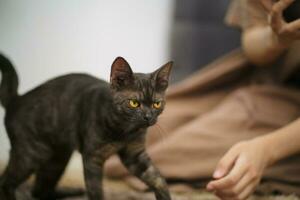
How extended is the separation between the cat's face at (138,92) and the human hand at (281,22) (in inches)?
9.1

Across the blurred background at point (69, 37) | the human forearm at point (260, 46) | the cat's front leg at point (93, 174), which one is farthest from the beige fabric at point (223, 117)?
the cat's front leg at point (93, 174)

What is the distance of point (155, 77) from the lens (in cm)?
82

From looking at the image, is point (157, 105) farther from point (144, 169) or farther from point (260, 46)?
point (260, 46)

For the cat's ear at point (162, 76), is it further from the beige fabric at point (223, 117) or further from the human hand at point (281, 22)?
the beige fabric at point (223, 117)

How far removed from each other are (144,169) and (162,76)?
0.69 ft

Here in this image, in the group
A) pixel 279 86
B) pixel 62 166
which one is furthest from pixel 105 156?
pixel 279 86

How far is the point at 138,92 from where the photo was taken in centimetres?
81

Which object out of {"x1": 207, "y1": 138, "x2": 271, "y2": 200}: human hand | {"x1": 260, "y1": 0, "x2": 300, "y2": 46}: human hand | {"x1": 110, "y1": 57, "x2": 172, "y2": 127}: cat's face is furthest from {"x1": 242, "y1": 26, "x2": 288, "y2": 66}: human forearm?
{"x1": 110, "y1": 57, "x2": 172, "y2": 127}: cat's face

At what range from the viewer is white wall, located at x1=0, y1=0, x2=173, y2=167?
3.85 ft

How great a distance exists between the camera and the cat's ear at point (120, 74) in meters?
0.79

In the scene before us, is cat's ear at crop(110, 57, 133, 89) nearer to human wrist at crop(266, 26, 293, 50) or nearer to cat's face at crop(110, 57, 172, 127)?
cat's face at crop(110, 57, 172, 127)

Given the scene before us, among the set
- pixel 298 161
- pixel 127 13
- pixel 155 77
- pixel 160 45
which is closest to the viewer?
pixel 155 77

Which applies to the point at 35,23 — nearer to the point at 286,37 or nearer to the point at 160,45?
the point at 160,45

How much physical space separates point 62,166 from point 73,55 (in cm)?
30
